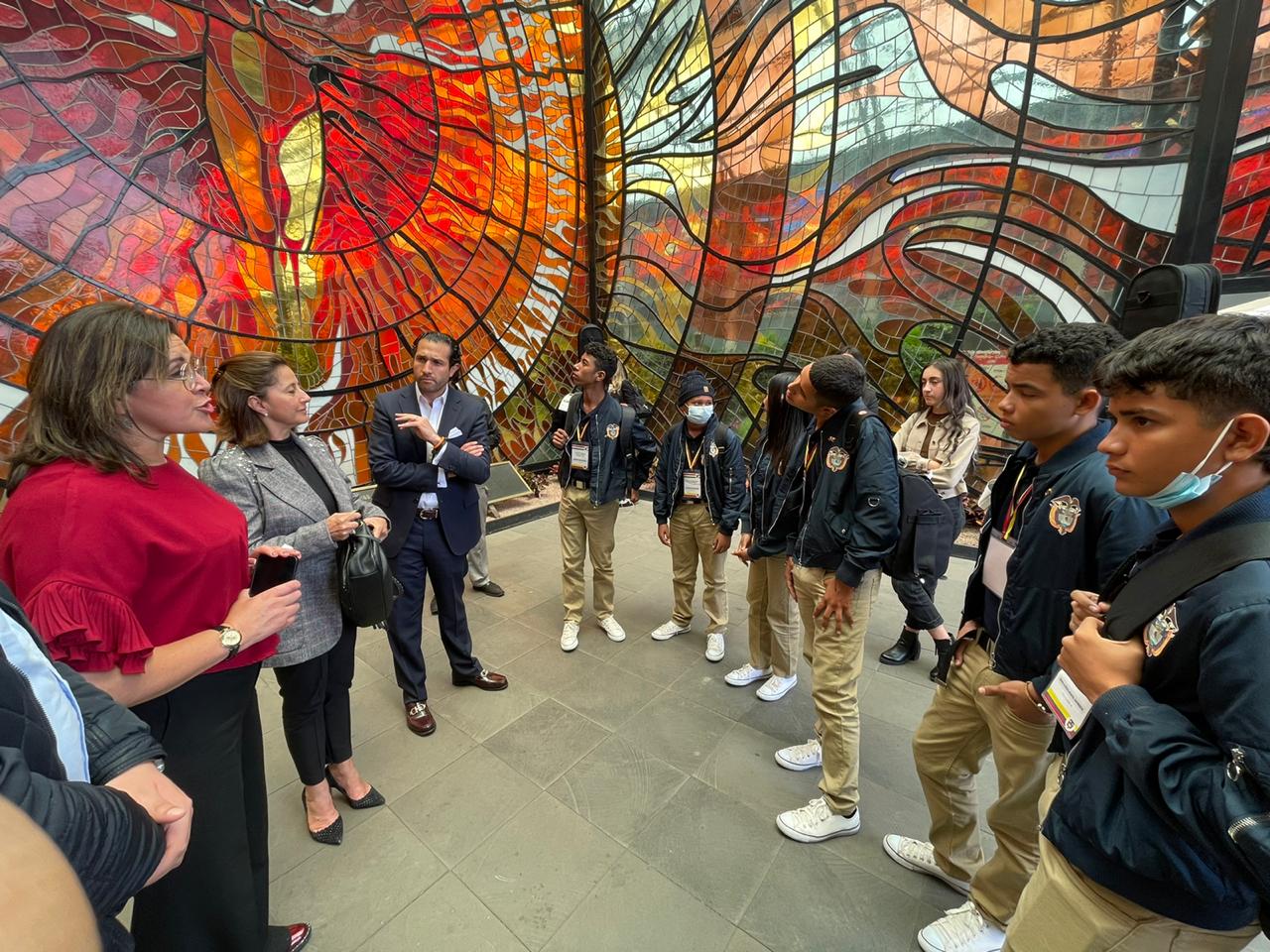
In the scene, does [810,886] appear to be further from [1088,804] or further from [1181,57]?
[1181,57]

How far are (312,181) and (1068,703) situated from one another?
20.3 feet

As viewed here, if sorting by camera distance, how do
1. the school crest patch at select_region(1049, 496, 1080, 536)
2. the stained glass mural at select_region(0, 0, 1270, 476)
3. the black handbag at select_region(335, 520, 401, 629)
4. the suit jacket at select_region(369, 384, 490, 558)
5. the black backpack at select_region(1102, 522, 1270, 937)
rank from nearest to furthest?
the black backpack at select_region(1102, 522, 1270, 937)
the school crest patch at select_region(1049, 496, 1080, 536)
the black handbag at select_region(335, 520, 401, 629)
the suit jacket at select_region(369, 384, 490, 558)
the stained glass mural at select_region(0, 0, 1270, 476)

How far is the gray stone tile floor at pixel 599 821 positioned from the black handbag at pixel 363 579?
0.94m

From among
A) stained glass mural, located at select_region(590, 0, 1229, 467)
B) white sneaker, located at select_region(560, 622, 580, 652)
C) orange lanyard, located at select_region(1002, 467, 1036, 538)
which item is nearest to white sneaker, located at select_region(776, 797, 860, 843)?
orange lanyard, located at select_region(1002, 467, 1036, 538)

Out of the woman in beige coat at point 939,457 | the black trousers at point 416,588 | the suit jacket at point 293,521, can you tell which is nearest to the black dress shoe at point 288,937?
the suit jacket at point 293,521

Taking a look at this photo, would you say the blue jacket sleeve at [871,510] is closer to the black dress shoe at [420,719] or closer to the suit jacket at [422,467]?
the suit jacket at [422,467]

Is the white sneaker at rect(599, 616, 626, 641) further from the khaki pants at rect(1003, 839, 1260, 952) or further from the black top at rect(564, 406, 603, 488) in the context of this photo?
the khaki pants at rect(1003, 839, 1260, 952)

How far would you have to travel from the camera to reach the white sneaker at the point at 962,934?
4.73ft

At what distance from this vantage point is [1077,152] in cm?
445

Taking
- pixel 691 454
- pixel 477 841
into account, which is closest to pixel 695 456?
pixel 691 454

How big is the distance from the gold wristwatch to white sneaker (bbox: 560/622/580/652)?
7.12 feet

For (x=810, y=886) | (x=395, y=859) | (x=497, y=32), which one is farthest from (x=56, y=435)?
(x=497, y=32)

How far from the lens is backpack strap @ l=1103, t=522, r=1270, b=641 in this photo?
2.51ft

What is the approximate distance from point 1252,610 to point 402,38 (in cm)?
711
